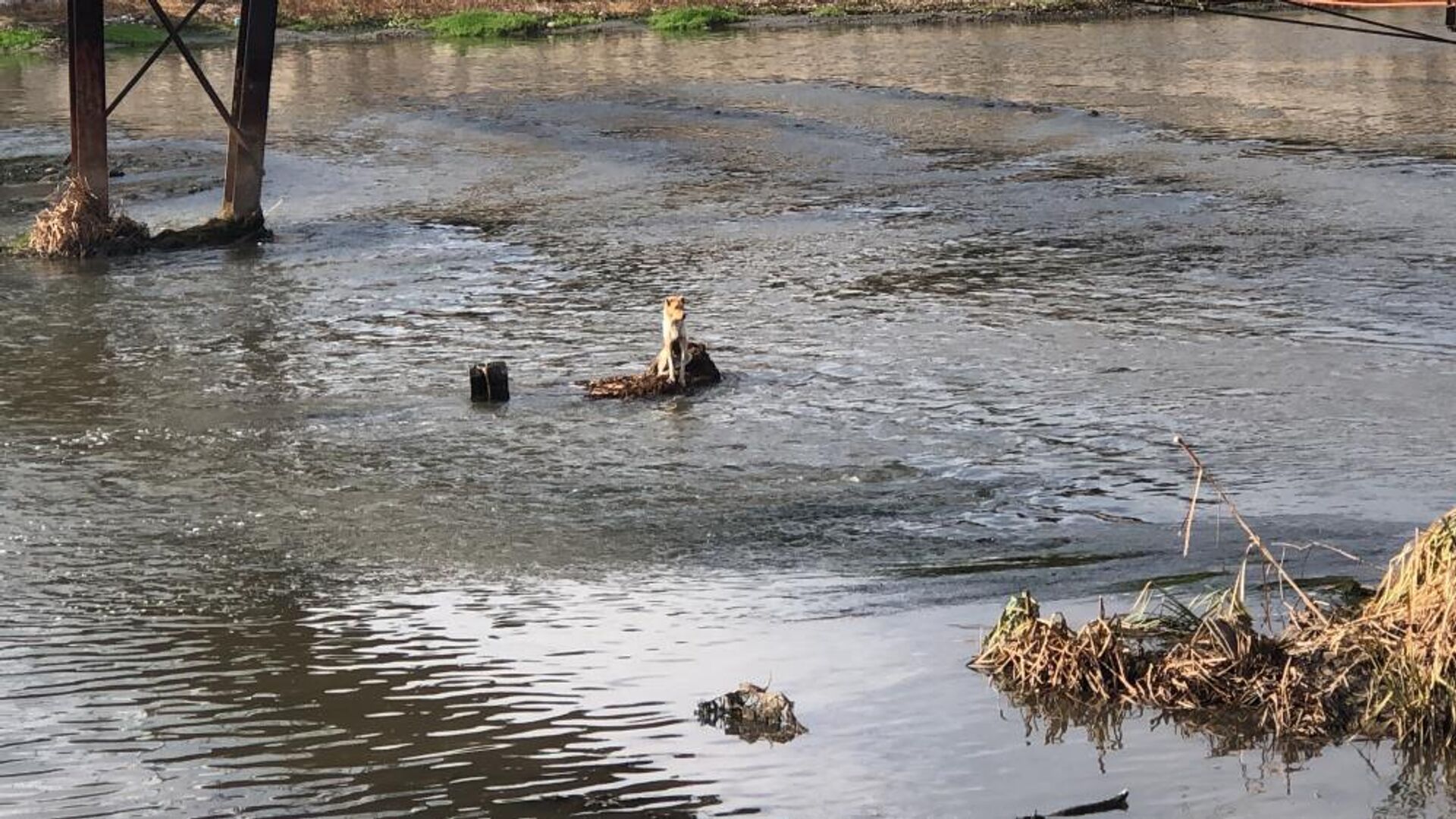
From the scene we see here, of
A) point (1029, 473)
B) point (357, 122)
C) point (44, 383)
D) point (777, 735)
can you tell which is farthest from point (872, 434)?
point (357, 122)

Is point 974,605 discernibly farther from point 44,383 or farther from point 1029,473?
point 44,383

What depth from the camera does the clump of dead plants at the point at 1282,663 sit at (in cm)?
623

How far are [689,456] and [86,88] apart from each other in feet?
30.2

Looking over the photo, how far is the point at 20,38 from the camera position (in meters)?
40.8

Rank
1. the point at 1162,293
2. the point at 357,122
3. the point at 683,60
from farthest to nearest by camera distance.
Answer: the point at 683,60 < the point at 357,122 < the point at 1162,293

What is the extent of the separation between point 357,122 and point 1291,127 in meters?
12.3

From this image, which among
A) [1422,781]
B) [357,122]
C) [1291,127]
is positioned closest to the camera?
[1422,781]

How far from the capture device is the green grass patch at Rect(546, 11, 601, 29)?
4288 centimetres

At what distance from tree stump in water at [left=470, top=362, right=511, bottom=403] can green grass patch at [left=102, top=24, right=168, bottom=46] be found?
3121 cm

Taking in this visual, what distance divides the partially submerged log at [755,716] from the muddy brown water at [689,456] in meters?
0.15

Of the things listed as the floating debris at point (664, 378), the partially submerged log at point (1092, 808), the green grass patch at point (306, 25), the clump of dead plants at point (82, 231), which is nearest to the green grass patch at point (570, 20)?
the green grass patch at point (306, 25)

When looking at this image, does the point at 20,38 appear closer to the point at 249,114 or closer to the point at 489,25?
the point at 489,25

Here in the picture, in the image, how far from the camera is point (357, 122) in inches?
1072

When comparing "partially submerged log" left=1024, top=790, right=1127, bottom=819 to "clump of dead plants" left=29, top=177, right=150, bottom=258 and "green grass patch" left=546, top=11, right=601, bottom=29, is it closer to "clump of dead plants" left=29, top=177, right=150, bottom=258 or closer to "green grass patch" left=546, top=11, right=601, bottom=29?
"clump of dead plants" left=29, top=177, right=150, bottom=258
